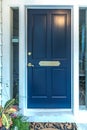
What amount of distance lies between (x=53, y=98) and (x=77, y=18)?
5.22 feet

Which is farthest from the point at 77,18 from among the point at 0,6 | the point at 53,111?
the point at 53,111

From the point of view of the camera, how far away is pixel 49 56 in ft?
18.8

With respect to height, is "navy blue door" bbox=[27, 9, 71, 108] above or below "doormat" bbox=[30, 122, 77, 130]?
above

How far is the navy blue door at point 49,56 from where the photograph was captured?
573 cm

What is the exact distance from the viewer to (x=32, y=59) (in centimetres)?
575

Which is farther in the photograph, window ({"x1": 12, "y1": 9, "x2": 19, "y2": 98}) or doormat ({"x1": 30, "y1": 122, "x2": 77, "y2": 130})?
window ({"x1": 12, "y1": 9, "x2": 19, "y2": 98})

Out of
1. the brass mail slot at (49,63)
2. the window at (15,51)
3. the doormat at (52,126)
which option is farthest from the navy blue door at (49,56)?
the doormat at (52,126)

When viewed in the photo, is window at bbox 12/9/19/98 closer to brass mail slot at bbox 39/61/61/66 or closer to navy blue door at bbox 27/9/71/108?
navy blue door at bbox 27/9/71/108

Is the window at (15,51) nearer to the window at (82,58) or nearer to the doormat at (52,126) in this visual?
the doormat at (52,126)

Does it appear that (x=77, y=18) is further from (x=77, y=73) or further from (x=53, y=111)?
(x=53, y=111)

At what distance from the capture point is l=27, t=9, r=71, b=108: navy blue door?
573cm

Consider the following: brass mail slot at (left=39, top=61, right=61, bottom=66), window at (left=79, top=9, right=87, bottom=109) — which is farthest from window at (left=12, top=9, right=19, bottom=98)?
window at (left=79, top=9, right=87, bottom=109)

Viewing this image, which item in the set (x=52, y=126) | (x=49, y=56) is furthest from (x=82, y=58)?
(x=52, y=126)

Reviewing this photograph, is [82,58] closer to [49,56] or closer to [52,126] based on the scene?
[49,56]
